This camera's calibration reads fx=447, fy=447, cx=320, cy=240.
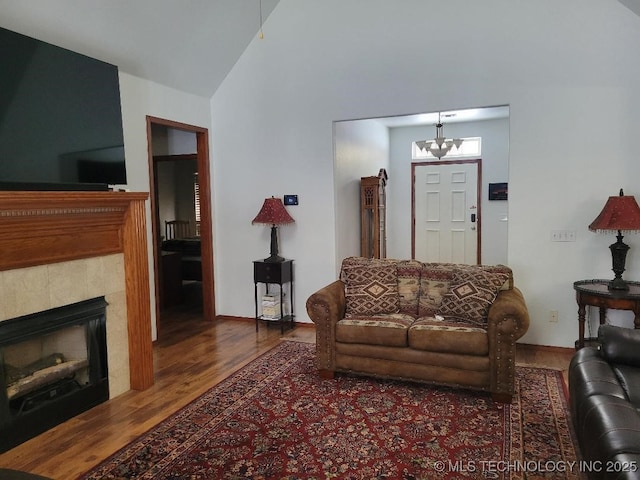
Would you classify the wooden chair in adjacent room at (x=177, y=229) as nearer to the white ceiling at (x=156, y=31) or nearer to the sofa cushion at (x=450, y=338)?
the white ceiling at (x=156, y=31)

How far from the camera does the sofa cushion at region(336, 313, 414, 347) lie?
11.0 ft

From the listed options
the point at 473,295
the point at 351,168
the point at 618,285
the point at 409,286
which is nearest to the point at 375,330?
the point at 409,286

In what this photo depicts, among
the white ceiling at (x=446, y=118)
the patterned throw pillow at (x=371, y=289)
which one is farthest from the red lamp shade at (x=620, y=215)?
the white ceiling at (x=446, y=118)

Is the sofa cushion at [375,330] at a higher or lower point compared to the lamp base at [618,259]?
lower

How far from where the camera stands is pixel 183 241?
22.7ft

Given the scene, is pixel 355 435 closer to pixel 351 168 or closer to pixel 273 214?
pixel 273 214

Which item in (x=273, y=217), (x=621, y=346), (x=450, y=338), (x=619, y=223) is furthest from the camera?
(x=273, y=217)

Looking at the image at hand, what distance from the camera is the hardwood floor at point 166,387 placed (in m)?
2.59

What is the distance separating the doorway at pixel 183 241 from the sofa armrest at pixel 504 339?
10.9 ft

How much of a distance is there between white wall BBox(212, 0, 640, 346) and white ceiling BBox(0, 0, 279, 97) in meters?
0.34

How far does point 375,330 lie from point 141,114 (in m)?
3.08

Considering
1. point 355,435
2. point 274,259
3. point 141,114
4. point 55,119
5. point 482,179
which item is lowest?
point 355,435

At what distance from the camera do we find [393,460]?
2.48 meters

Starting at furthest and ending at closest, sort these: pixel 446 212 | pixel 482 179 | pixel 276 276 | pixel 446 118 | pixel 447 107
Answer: pixel 446 212, pixel 482 179, pixel 446 118, pixel 276 276, pixel 447 107
